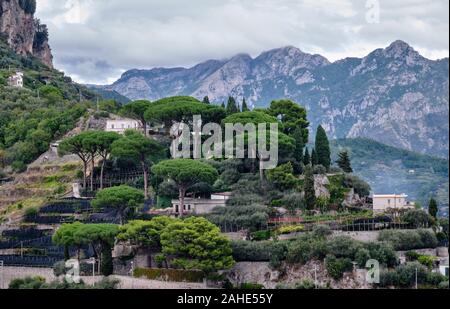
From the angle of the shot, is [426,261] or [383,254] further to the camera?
[426,261]

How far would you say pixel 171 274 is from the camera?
39.6m

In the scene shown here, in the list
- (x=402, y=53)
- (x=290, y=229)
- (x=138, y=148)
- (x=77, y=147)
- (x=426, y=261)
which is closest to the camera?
(x=426, y=261)

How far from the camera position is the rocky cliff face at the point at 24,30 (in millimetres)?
92938

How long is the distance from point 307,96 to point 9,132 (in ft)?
228

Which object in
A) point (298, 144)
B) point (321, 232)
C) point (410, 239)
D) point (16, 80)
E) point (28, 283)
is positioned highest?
point (16, 80)

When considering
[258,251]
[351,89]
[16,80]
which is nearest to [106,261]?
[258,251]

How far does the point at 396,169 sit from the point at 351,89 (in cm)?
3577

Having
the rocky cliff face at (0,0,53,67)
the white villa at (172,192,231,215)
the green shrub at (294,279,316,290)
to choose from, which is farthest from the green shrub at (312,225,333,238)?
the rocky cliff face at (0,0,53,67)

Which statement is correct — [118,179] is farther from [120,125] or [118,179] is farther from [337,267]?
[337,267]

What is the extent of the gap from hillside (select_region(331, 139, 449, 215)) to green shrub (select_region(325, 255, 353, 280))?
110 ft

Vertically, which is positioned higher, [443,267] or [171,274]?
[443,267]
